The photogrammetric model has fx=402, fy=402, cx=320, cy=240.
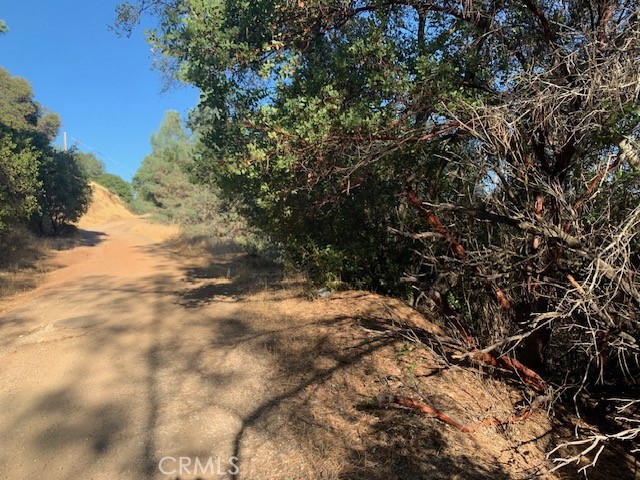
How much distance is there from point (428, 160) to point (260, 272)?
24.4 feet

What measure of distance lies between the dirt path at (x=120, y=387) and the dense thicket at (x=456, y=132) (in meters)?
2.52

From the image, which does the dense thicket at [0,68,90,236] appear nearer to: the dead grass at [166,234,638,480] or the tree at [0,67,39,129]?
the tree at [0,67,39,129]

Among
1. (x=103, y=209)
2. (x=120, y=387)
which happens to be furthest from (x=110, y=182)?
(x=120, y=387)

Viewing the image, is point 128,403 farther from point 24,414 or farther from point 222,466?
point 222,466

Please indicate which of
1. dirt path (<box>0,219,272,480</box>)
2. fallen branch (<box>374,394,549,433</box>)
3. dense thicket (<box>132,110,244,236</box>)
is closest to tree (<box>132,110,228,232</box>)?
dense thicket (<box>132,110,244,236</box>)

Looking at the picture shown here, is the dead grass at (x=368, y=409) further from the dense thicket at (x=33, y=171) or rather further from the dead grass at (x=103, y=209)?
the dead grass at (x=103, y=209)

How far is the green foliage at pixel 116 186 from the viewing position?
6612 cm

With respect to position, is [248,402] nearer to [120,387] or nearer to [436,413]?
[120,387]

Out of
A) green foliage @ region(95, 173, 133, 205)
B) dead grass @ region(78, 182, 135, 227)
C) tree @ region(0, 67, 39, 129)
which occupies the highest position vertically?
tree @ region(0, 67, 39, 129)

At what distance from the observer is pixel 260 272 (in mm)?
12086

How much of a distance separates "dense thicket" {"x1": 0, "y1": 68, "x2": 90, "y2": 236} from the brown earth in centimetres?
781

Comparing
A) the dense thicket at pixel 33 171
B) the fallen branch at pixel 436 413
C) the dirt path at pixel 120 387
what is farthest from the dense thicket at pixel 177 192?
the fallen branch at pixel 436 413

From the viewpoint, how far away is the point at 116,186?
67.7 meters

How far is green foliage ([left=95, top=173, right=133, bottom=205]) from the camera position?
66.1m
